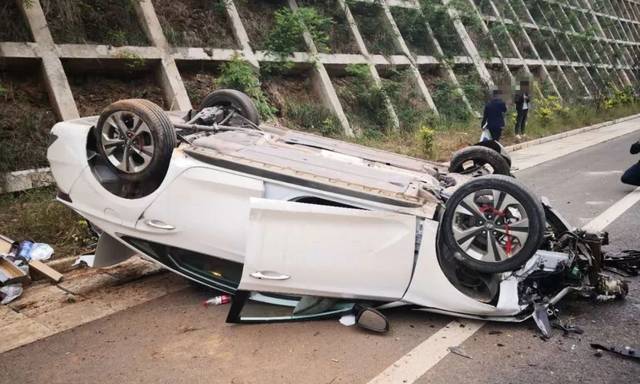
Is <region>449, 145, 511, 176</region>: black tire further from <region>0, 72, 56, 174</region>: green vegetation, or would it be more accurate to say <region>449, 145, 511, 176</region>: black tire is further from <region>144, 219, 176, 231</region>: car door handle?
<region>0, 72, 56, 174</region>: green vegetation

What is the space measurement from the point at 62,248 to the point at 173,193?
217cm

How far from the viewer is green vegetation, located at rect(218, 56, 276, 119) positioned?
9.73 m

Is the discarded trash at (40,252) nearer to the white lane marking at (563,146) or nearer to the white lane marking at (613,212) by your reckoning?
the white lane marking at (613,212)

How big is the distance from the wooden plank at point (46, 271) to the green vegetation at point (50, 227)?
1.30 feet

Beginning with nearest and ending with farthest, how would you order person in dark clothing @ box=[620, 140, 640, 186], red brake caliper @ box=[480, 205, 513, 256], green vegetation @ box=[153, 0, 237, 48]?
red brake caliper @ box=[480, 205, 513, 256], person in dark clothing @ box=[620, 140, 640, 186], green vegetation @ box=[153, 0, 237, 48]

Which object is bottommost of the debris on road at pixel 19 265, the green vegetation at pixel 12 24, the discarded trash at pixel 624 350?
the discarded trash at pixel 624 350

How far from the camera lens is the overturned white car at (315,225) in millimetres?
3490

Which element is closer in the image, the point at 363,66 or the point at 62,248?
the point at 62,248

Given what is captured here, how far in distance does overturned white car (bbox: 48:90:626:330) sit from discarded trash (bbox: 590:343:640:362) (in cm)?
43

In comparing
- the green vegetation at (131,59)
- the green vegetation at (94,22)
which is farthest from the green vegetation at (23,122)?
the green vegetation at (131,59)

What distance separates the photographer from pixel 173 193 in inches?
152

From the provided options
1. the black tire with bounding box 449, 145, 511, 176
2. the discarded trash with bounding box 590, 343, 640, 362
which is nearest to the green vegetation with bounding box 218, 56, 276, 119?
the black tire with bounding box 449, 145, 511, 176

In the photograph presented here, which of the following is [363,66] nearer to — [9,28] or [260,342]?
[9,28]

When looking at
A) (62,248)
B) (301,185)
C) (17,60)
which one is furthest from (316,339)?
(17,60)
